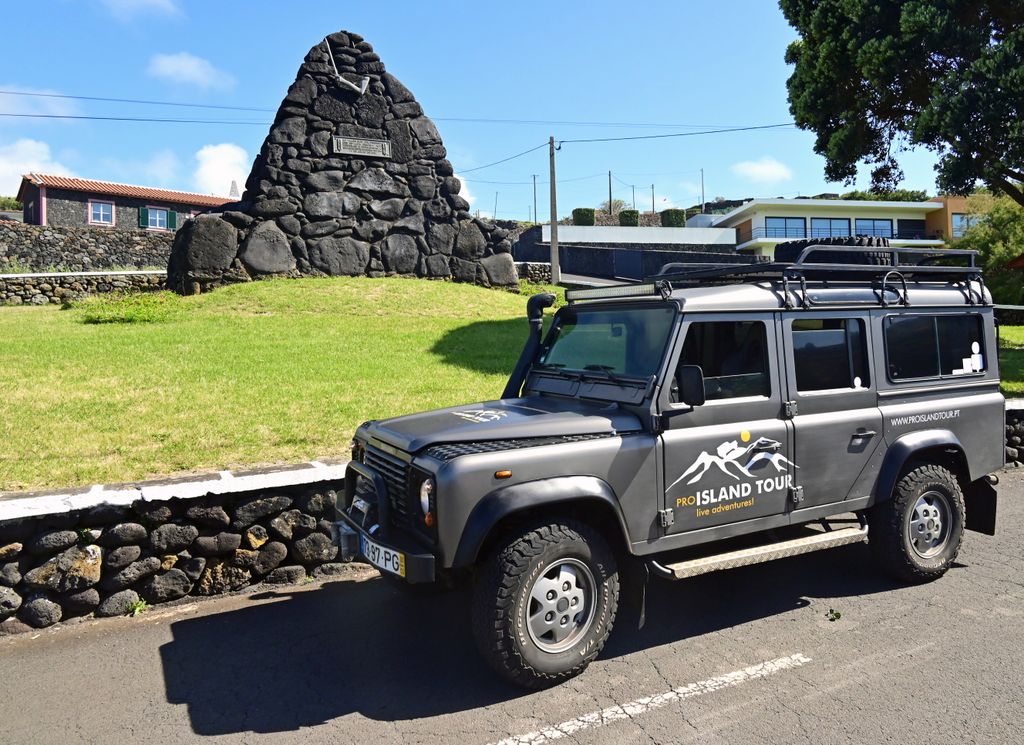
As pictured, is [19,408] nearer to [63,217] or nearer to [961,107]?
[961,107]

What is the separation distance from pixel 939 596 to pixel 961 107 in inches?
461

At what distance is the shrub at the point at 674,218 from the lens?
60844mm

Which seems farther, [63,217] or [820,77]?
[63,217]

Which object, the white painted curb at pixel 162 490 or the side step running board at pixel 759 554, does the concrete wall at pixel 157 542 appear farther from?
the side step running board at pixel 759 554

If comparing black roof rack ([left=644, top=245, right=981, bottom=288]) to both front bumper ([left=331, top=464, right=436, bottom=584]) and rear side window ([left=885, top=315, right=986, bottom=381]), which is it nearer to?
rear side window ([left=885, top=315, right=986, bottom=381])

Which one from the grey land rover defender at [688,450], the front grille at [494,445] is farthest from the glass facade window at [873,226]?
the front grille at [494,445]

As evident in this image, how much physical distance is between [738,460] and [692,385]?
638 mm

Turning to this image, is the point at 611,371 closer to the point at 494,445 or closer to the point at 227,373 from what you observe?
the point at 494,445

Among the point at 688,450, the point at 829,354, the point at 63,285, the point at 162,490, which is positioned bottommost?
the point at 162,490

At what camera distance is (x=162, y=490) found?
17.2 ft

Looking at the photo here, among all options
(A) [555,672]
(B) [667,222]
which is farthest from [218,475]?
(B) [667,222]

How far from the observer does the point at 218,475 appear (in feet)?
18.8

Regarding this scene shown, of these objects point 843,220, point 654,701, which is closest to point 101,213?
point 654,701

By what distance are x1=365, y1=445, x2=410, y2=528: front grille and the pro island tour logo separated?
4.88ft
